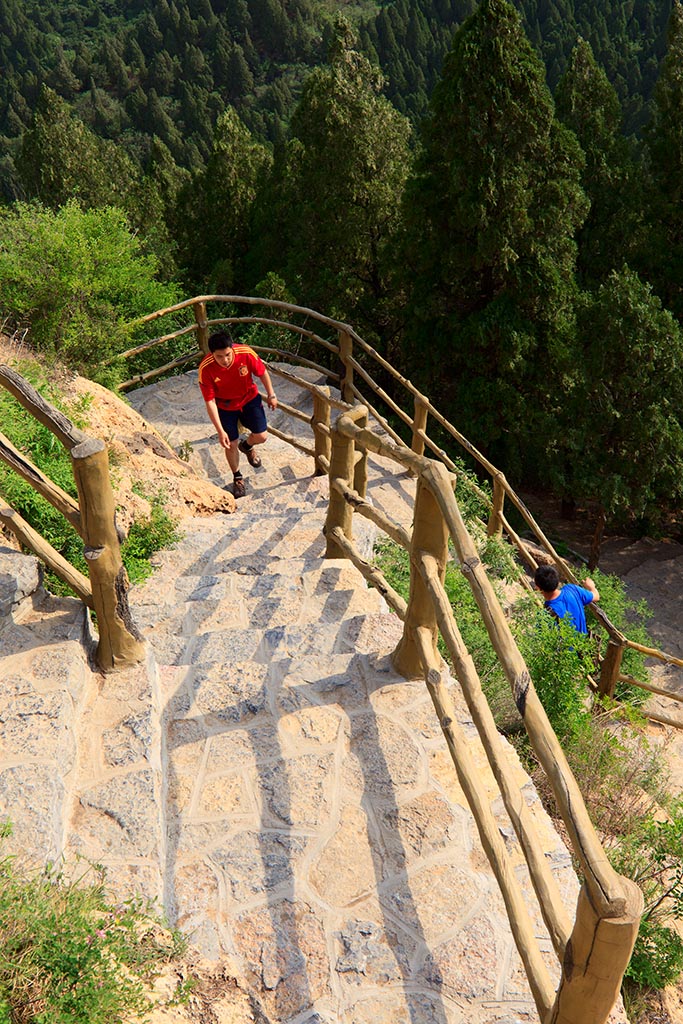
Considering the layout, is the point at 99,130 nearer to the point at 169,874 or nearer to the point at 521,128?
the point at 521,128

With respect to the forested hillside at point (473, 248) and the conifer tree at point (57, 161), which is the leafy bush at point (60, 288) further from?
the conifer tree at point (57, 161)

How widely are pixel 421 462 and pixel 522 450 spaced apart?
10.6 m

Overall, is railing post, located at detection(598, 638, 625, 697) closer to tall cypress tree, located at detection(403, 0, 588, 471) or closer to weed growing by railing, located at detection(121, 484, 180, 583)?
weed growing by railing, located at detection(121, 484, 180, 583)

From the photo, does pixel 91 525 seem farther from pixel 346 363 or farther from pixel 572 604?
pixel 346 363

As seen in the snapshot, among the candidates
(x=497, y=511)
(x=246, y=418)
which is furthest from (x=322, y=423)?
(x=497, y=511)

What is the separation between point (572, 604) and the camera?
534 centimetres

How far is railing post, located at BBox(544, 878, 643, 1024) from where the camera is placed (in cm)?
171

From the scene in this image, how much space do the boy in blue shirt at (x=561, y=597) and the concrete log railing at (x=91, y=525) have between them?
278 centimetres

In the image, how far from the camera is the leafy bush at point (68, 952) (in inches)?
81.4

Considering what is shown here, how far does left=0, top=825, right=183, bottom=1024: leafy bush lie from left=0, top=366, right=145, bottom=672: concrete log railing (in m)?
1.13

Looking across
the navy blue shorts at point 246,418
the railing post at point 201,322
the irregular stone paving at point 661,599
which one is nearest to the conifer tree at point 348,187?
the railing post at point 201,322

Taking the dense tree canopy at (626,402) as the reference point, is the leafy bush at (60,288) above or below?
above

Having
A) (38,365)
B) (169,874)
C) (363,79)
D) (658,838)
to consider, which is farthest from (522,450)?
(169,874)

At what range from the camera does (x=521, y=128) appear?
456 inches
